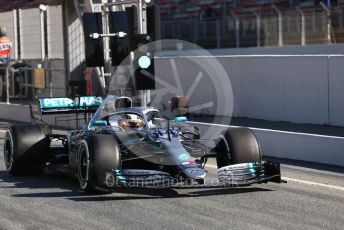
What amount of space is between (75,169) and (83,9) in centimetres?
1463

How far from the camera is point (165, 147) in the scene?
1005cm

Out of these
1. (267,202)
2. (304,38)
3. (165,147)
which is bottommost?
(267,202)

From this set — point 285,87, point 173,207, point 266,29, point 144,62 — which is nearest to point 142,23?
point 144,62

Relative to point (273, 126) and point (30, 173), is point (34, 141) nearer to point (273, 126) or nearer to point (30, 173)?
point (30, 173)

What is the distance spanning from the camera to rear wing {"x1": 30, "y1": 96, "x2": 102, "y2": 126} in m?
13.0

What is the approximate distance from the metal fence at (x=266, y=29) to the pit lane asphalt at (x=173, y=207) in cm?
1694

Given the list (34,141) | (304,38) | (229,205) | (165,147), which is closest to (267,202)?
(229,205)

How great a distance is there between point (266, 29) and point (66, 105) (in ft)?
57.7

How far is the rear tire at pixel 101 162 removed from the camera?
31.9ft

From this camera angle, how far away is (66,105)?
13164 millimetres

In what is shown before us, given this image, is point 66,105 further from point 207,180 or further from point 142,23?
point 142,23

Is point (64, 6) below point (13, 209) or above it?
above

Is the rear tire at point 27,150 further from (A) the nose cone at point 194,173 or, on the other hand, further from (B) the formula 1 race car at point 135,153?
(A) the nose cone at point 194,173

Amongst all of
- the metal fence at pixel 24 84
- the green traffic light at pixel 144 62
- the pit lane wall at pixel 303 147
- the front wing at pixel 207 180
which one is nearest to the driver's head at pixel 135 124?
the front wing at pixel 207 180
